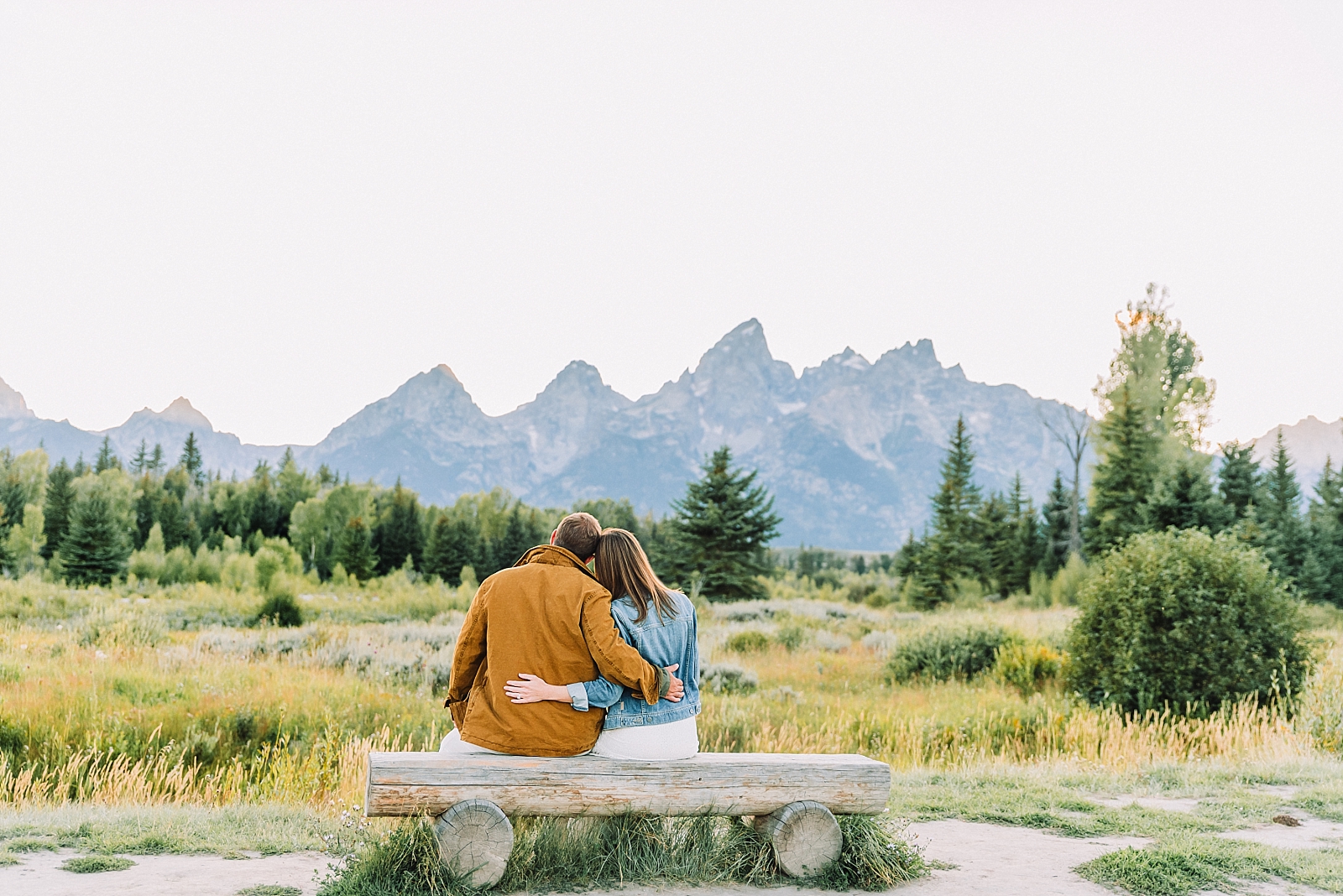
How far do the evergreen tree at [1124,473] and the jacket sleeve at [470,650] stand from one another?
103 ft

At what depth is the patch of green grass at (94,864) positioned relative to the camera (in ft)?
15.1

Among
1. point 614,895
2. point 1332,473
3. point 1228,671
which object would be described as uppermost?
point 1332,473

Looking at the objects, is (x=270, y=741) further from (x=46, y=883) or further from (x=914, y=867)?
(x=914, y=867)

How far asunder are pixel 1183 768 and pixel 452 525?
45228 mm

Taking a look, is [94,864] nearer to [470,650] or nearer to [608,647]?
[470,650]

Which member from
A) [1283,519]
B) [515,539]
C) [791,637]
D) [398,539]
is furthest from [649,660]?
[398,539]

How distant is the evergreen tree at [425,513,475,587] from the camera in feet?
161

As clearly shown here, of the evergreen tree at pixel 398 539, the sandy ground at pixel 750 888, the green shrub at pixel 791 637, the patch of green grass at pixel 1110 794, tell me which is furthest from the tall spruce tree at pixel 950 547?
the sandy ground at pixel 750 888

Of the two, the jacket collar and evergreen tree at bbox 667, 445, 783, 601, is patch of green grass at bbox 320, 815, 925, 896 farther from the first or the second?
evergreen tree at bbox 667, 445, 783, 601

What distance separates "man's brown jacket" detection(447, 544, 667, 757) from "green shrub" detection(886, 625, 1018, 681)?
11766 millimetres

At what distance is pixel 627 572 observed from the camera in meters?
4.60

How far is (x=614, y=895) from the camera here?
450 cm

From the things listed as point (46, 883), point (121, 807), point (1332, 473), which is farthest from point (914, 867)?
point (1332, 473)

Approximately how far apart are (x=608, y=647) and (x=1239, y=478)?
40071mm
